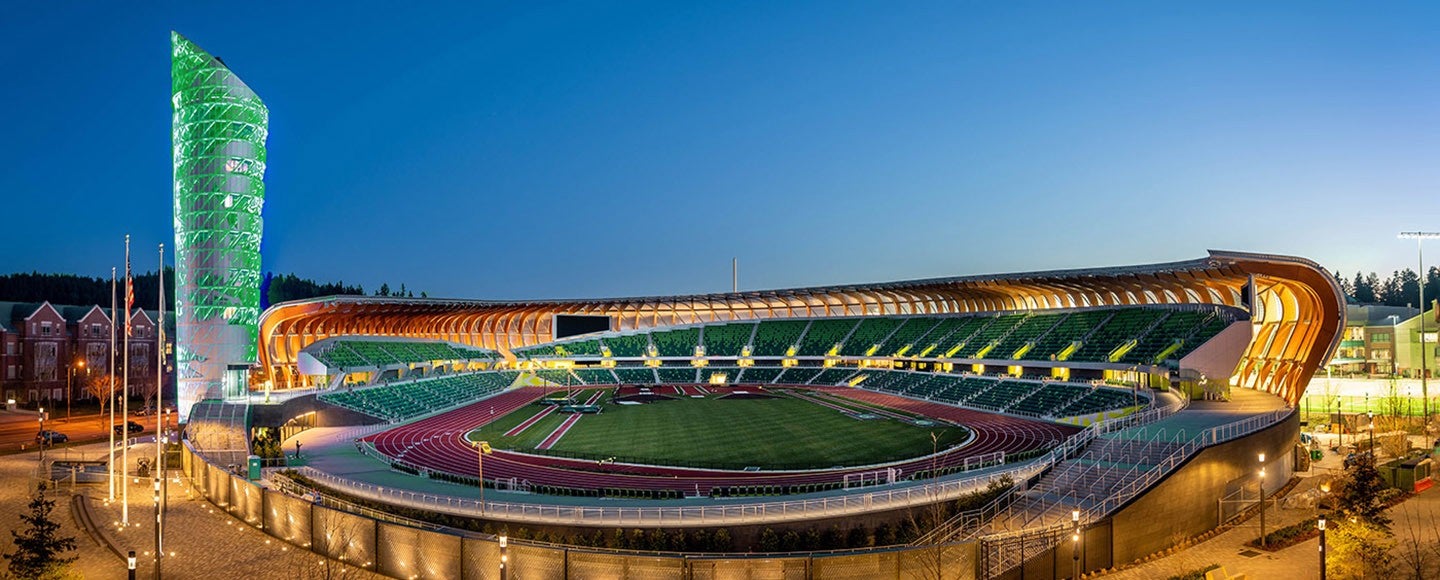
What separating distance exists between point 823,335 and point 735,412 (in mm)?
29936

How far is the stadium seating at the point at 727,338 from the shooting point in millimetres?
84000

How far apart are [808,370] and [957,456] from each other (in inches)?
1657

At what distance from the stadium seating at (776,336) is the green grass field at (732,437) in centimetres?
2590

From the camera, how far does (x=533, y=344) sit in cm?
9125

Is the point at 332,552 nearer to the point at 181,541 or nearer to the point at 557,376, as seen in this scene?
the point at 181,541

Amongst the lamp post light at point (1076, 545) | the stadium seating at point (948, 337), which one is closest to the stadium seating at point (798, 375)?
the stadium seating at point (948, 337)

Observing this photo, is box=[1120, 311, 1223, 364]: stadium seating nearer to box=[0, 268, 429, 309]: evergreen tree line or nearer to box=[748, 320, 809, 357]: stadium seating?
box=[748, 320, 809, 357]: stadium seating

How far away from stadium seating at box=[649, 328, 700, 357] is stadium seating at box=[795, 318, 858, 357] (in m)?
12.3

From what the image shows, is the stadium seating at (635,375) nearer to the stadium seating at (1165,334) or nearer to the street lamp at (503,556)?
the stadium seating at (1165,334)

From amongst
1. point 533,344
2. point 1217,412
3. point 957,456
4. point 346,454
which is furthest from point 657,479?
point 533,344

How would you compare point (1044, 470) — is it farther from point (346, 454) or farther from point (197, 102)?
point (197, 102)

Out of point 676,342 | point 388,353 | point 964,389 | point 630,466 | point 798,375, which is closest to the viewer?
point 630,466

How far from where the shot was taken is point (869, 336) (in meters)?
76.6

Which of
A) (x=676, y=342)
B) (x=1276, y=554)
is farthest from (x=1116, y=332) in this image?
(x=676, y=342)
